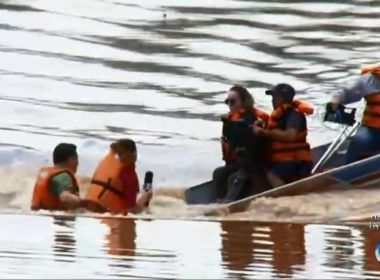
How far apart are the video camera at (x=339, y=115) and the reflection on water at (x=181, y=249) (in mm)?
1821

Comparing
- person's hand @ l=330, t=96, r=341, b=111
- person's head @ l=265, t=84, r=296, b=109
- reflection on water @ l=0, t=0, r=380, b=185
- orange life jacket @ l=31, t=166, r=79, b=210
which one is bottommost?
orange life jacket @ l=31, t=166, r=79, b=210

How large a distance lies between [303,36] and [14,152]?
8.80m

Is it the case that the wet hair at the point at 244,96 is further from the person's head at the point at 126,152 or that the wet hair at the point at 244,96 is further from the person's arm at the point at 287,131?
the person's head at the point at 126,152

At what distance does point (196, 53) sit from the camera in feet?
71.1

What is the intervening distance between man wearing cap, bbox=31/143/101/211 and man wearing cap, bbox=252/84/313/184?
1566 millimetres

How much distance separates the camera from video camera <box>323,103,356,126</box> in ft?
38.0

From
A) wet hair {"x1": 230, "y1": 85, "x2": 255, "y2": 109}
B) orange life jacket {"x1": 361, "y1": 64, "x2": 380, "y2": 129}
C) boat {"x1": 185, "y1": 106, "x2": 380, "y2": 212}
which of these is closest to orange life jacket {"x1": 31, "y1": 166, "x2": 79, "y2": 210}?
boat {"x1": 185, "y1": 106, "x2": 380, "y2": 212}

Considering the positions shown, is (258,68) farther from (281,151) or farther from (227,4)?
(281,151)

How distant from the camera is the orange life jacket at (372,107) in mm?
11406

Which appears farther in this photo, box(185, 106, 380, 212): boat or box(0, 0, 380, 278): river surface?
box(185, 106, 380, 212): boat

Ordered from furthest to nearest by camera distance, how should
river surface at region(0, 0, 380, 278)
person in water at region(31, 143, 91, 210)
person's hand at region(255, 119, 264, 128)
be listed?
person's hand at region(255, 119, 264, 128), person in water at region(31, 143, 91, 210), river surface at region(0, 0, 380, 278)

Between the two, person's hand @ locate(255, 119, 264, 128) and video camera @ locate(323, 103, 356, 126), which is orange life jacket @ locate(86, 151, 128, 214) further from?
video camera @ locate(323, 103, 356, 126)

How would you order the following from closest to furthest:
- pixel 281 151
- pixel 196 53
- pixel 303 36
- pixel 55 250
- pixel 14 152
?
pixel 55 250 < pixel 281 151 < pixel 14 152 < pixel 196 53 < pixel 303 36

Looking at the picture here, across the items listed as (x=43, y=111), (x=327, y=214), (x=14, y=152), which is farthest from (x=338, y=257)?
(x=43, y=111)
